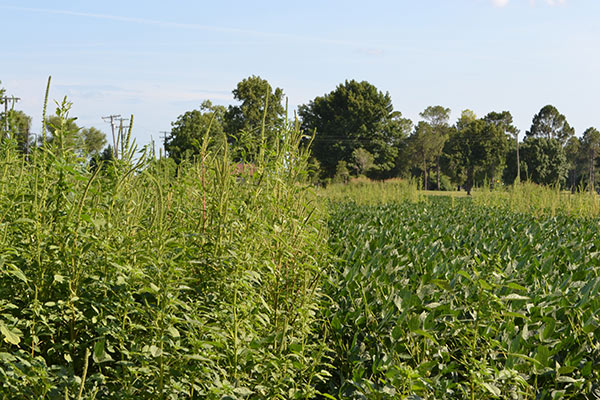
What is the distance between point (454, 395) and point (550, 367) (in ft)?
2.15

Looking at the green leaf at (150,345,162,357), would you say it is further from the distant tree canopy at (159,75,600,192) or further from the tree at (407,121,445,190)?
the tree at (407,121,445,190)

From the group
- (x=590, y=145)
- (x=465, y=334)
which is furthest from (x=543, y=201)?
(x=590, y=145)

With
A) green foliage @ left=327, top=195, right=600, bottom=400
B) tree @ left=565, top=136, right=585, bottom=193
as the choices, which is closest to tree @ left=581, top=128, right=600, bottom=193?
tree @ left=565, top=136, right=585, bottom=193

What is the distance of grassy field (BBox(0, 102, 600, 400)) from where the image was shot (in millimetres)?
2359

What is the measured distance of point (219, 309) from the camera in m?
2.73

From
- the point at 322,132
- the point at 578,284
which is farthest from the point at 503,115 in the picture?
the point at 578,284

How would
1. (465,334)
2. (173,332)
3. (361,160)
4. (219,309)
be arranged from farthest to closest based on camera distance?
(361,160) → (465,334) → (219,309) → (173,332)

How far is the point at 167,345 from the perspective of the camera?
2.46m

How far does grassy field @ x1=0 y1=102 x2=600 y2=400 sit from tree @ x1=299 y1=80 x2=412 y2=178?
164ft

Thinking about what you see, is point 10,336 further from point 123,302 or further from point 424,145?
point 424,145

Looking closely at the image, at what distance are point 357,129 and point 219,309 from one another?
178ft

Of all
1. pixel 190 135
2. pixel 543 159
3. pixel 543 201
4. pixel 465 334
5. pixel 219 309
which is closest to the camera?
pixel 219 309

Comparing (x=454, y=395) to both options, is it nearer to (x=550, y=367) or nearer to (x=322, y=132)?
(x=550, y=367)

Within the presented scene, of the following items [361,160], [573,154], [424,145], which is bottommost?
[361,160]
